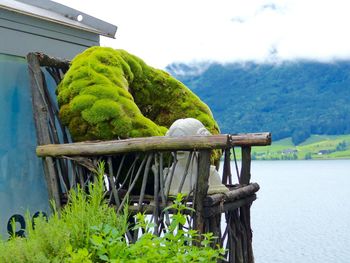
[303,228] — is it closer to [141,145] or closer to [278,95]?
[141,145]

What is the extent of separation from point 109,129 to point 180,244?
7.03ft

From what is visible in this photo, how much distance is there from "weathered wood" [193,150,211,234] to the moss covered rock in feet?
3.18

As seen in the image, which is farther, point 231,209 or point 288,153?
point 288,153

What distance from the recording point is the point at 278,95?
422 ft

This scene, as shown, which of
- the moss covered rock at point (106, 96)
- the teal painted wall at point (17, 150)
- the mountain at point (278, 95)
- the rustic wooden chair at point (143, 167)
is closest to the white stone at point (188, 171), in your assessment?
the rustic wooden chair at point (143, 167)

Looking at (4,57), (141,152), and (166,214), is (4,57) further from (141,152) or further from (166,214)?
(166,214)

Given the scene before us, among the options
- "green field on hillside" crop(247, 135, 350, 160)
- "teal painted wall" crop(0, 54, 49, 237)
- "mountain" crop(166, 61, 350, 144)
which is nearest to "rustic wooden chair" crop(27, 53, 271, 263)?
"teal painted wall" crop(0, 54, 49, 237)

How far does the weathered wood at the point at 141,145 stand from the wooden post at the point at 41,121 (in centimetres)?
14

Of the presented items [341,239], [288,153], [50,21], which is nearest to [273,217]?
[341,239]

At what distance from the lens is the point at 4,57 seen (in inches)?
257

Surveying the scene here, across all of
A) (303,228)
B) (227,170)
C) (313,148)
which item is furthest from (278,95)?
(227,170)

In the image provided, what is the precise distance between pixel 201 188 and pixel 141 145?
59cm

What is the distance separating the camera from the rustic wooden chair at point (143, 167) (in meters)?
5.43

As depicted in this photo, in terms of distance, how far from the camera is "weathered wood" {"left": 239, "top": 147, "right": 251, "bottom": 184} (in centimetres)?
680
